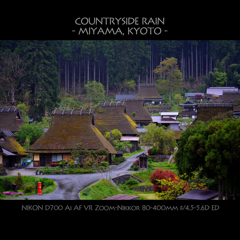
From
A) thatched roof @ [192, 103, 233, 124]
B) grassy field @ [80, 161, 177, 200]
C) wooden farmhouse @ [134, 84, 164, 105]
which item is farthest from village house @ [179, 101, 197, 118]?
grassy field @ [80, 161, 177, 200]

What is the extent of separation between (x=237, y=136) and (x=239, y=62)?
7979cm

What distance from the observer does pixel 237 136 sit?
1942 centimetres

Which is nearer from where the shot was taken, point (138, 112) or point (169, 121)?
point (169, 121)

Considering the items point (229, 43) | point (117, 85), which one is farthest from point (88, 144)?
point (229, 43)

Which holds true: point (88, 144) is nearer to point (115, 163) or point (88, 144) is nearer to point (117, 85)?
point (115, 163)

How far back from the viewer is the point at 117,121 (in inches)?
2112

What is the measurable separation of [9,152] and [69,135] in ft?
21.8

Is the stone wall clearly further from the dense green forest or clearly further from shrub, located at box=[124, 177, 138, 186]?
the dense green forest

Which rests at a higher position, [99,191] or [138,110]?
[138,110]

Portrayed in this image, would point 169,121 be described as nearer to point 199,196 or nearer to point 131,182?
point 131,182

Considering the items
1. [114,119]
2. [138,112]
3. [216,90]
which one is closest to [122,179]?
[114,119]

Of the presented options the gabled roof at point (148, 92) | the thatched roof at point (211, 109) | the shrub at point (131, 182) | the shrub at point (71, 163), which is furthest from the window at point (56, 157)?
the gabled roof at point (148, 92)

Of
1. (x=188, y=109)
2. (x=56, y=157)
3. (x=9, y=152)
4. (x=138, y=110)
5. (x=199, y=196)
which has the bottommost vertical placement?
(x=199, y=196)

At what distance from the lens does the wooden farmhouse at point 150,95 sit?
279 feet
